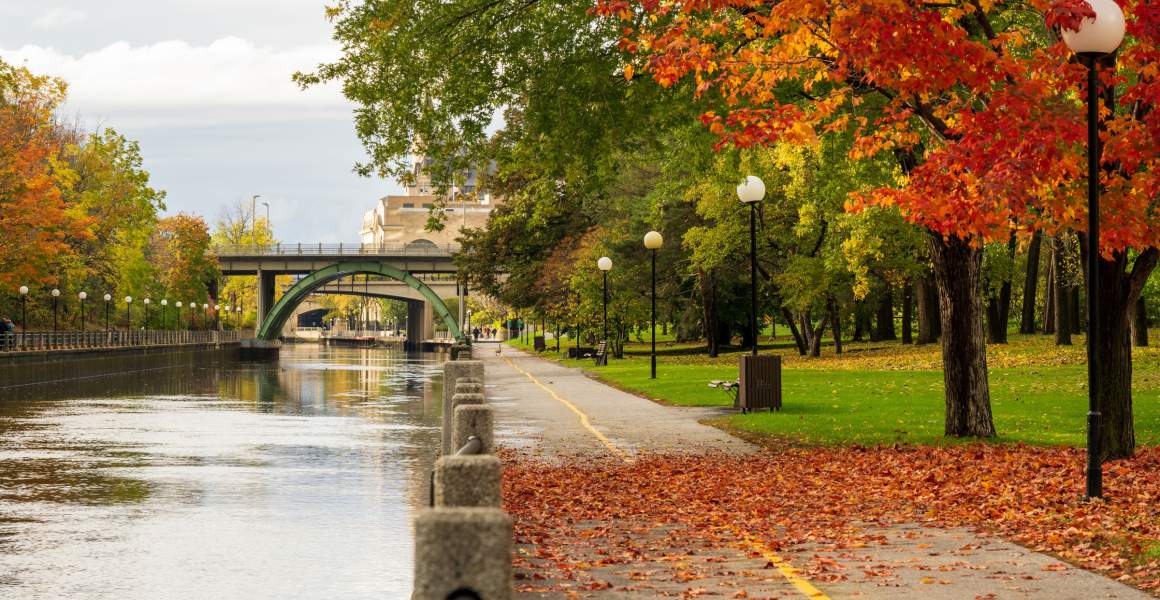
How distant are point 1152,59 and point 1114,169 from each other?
1.38 meters

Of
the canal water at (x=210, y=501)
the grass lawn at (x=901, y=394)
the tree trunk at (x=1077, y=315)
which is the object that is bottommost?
the canal water at (x=210, y=501)

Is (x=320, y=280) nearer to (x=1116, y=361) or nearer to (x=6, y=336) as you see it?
(x=6, y=336)

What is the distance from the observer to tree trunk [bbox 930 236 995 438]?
18.4 m

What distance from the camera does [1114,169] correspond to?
1470 cm

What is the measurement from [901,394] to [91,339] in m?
49.2

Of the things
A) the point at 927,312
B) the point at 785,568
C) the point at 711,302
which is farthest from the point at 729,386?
the point at 927,312

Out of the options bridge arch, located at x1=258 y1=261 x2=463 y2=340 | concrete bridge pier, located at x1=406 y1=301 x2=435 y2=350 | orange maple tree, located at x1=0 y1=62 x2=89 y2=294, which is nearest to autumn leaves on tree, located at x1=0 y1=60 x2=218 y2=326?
orange maple tree, located at x1=0 y1=62 x2=89 y2=294

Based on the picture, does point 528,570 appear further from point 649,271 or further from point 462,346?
point 649,271

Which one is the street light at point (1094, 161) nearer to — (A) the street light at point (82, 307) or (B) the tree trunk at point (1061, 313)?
(B) the tree trunk at point (1061, 313)

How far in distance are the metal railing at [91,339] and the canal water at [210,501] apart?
22.5 m

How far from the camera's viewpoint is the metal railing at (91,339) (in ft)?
171

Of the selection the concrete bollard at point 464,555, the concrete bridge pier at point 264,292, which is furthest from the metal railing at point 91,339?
the concrete bollard at point 464,555

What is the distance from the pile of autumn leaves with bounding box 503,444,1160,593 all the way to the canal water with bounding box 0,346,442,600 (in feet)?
4.69

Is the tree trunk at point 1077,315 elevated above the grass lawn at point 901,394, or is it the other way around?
the tree trunk at point 1077,315
